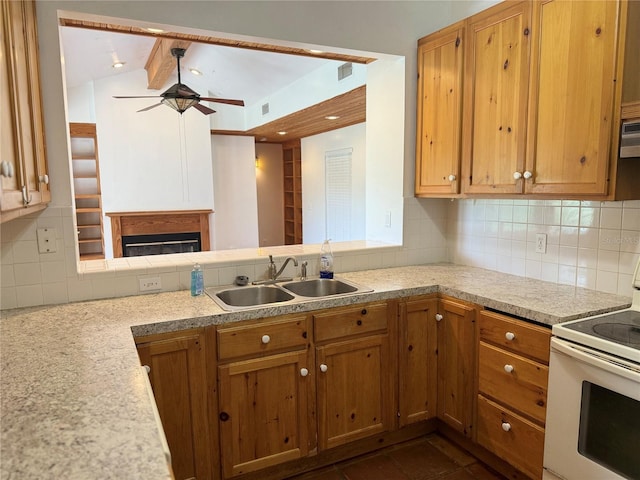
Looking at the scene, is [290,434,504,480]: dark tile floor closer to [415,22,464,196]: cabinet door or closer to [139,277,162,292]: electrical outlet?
[139,277,162,292]: electrical outlet

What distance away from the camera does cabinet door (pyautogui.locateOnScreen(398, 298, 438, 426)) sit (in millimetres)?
2395

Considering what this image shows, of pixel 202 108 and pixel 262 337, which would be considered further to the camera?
pixel 202 108

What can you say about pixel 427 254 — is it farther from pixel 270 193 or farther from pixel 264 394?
pixel 270 193

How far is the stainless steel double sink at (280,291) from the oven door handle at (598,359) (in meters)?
0.92

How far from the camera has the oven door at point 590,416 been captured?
1529mm

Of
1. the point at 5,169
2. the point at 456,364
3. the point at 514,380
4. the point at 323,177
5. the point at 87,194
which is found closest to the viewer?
the point at 5,169

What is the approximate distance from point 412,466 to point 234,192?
5781 mm

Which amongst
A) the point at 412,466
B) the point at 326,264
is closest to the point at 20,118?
the point at 326,264

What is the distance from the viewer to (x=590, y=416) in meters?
1.67

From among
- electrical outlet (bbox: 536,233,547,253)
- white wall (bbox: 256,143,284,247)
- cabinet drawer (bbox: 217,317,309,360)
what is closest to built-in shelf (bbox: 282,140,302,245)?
white wall (bbox: 256,143,284,247)

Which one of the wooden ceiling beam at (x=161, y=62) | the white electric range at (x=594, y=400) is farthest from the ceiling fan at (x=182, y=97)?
the white electric range at (x=594, y=400)

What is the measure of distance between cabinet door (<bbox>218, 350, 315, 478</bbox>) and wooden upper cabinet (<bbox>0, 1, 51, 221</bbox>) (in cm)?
107

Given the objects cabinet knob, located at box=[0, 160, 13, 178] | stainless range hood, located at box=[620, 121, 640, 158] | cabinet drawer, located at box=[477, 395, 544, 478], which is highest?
stainless range hood, located at box=[620, 121, 640, 158]


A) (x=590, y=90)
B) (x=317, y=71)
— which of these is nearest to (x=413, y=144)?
(x=590, y=90)
